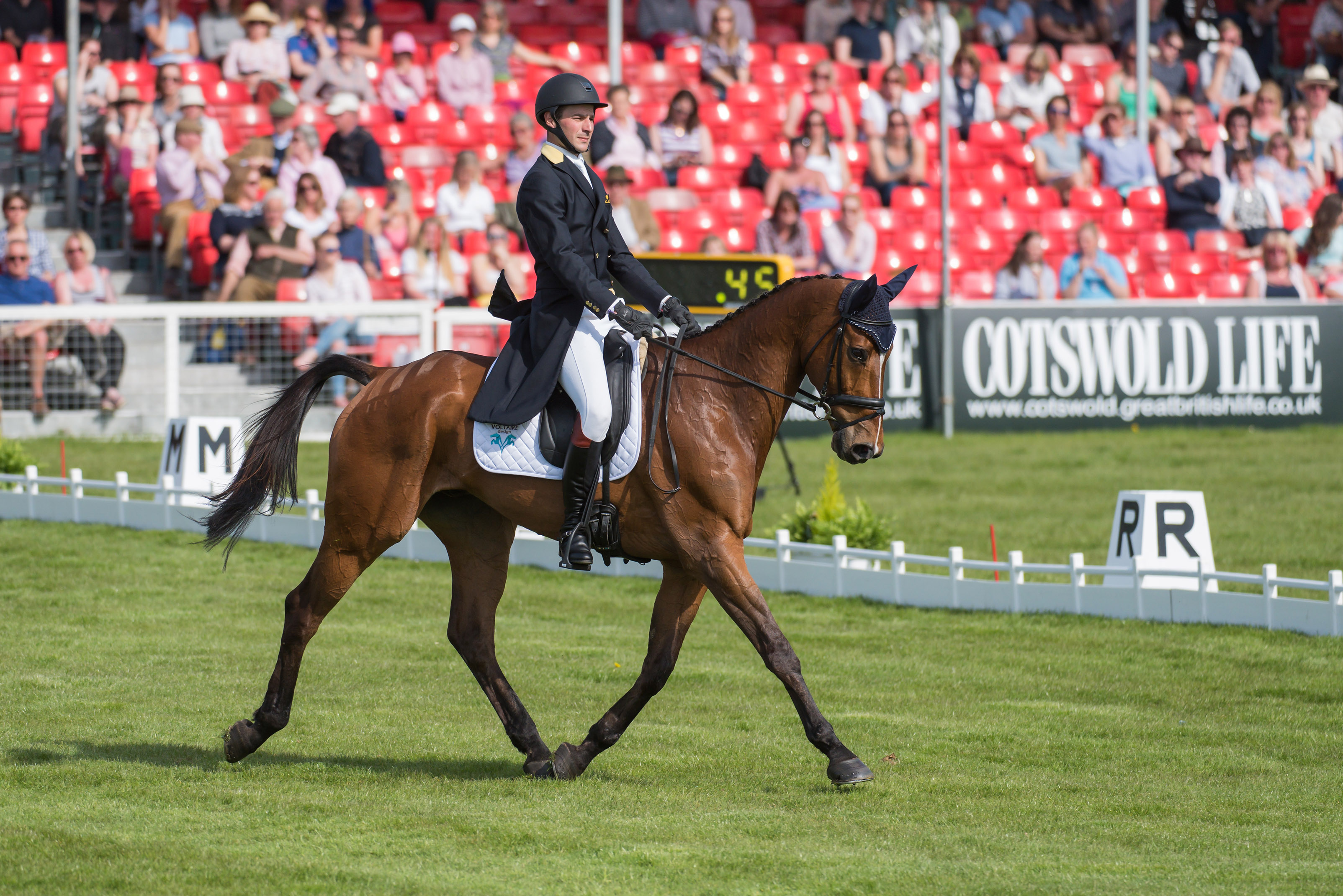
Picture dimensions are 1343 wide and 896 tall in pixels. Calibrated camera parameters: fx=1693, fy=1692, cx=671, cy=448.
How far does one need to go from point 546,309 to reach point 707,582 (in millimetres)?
1262

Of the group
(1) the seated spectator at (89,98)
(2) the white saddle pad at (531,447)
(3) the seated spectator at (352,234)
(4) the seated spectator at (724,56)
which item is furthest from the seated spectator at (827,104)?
(2) the white saddle pad at (531,447)

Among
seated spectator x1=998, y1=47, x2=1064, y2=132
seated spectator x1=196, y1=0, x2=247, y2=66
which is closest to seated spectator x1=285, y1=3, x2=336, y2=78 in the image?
seated spectator x1=196, y1=0, x2=247, y2=66

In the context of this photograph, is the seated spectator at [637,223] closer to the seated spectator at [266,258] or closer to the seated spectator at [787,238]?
the seated spectator at [787,238]

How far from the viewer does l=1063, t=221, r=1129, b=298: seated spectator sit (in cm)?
1961

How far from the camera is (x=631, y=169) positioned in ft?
65.0

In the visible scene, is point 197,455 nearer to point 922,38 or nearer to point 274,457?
point 274,457

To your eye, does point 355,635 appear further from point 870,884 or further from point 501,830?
point 870,884

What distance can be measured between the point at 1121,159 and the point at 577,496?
56.7 ft

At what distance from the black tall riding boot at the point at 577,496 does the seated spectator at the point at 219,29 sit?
1473 cm

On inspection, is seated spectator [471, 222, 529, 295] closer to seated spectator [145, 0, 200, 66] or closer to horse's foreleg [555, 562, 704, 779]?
seated spectator [145, 0, 200, 66]

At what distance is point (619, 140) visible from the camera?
64.6 ft

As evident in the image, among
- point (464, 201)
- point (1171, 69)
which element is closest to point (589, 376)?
point (464, 201)

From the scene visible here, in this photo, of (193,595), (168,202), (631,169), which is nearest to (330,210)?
(168,202)

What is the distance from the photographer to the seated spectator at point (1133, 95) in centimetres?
2339
